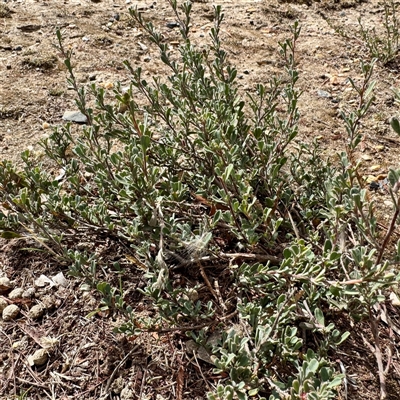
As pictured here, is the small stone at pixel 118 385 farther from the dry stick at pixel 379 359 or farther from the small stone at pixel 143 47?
the small stone at pixel 143 47

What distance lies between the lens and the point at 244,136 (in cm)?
228

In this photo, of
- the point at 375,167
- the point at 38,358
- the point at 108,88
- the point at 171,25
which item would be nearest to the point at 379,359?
the point at 38,358

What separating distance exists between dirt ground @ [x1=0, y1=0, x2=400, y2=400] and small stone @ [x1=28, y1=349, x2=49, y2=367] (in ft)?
0.08

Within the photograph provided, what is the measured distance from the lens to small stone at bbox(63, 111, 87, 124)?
3166 mm

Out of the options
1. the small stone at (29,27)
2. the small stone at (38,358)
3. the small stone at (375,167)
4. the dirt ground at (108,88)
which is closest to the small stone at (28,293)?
the dirt ground at (108,88)

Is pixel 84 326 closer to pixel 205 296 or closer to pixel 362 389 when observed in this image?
pixel 205 296

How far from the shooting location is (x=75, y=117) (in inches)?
126

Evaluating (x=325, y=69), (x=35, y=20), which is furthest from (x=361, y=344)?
(x=35, y=20)

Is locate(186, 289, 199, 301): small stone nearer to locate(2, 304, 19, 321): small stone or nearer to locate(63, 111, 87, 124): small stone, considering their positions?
locate(2, 304, 19, 321): small stone

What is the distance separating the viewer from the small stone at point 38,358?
75.2 inches

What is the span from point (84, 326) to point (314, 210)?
1237 millimetres

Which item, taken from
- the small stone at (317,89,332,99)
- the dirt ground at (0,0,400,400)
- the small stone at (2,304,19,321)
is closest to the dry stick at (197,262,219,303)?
the dirt ground at (0,0,400,400)

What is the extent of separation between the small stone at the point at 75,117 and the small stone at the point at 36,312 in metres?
1.50

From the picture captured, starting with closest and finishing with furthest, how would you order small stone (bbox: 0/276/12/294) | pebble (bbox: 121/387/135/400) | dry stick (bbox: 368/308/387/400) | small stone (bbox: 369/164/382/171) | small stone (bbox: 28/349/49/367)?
dry stick (bbox: 368/308/387/400) < pebble (bbox: 121/387/135/400) < small stone (bbox: 28/349/49/367) < small stone (bbox: 0/276/12/294) < small stone (bbox: 369/164/382/171)
